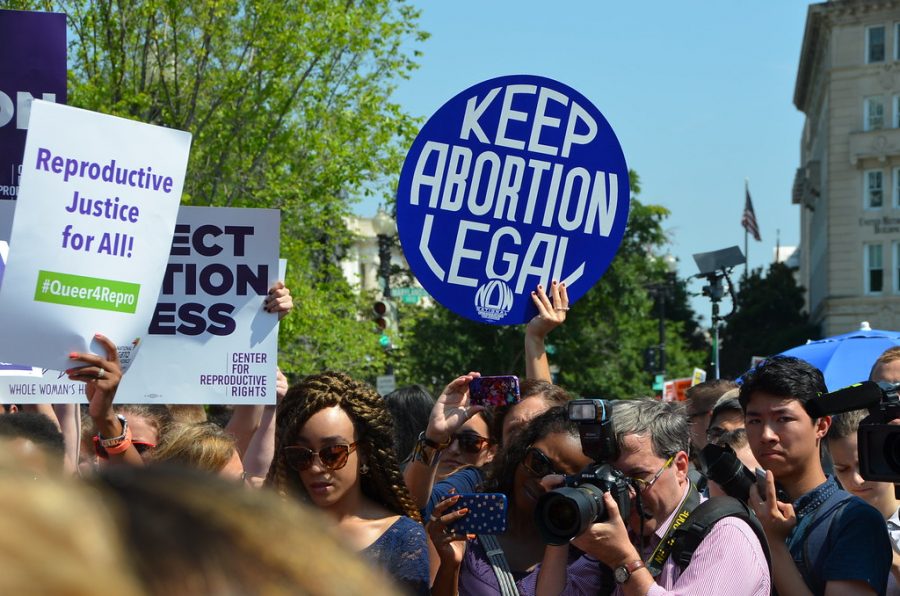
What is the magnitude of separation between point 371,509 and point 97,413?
0.87 meters

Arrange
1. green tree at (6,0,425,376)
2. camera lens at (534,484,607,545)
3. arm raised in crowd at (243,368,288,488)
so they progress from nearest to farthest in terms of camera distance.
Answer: camera lens at (534,484,607,545)
arm raised in crowd at (243,368,288,488)
green tree at (6,0,425,376)

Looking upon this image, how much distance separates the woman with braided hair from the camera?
3.71m

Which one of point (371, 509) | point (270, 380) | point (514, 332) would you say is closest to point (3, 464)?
point (371, 509)

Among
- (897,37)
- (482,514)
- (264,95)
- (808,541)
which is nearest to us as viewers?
(482,514)

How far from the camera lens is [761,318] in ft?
217

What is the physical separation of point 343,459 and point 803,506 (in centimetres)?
150

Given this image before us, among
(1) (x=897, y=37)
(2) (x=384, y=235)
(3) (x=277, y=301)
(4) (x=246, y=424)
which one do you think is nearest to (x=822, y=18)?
(1) (x=897, y=37)

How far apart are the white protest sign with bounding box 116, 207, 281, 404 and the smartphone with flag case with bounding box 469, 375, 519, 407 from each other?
0.99 meters

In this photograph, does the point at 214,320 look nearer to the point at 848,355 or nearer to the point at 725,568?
the point at 725,568

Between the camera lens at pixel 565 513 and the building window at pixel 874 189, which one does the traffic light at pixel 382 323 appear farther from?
the building window at pixel 874 189

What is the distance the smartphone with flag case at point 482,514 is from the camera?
3322 millimetres

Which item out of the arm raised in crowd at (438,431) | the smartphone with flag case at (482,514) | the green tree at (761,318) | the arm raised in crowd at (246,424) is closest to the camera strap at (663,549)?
the smartphone with flag case at (482,514)

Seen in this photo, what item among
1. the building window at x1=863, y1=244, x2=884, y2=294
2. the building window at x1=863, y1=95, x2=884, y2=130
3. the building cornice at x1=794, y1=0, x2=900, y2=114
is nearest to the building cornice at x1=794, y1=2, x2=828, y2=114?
the building cornice at x1=794, y1=0, x2=900, y2=114

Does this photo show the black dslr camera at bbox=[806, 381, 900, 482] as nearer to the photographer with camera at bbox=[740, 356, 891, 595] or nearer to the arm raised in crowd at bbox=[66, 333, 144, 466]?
the photographer with camera at bbox=[740, 356, 891, 595]
